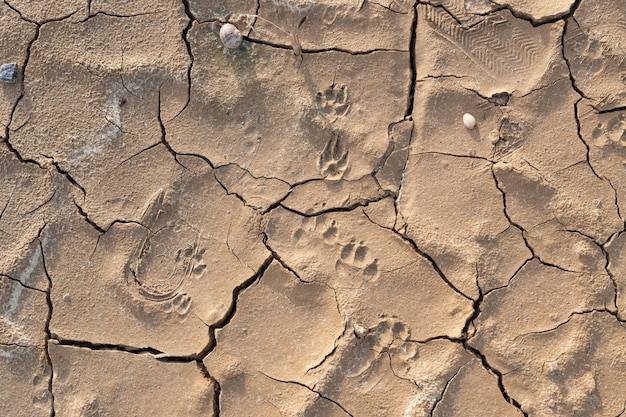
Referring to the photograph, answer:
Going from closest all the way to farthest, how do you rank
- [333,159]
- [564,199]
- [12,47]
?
[564,199] → [333,159] → [12,47]

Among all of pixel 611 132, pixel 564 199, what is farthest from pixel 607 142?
pixel 564 199

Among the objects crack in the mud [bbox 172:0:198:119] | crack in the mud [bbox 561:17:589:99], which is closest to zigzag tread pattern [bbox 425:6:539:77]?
crack in the mud [bbox 561:17:589:99]

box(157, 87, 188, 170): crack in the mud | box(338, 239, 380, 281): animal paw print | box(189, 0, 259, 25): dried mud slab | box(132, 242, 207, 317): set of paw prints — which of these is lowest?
box(132, 242, 207, 317): set of paw prints

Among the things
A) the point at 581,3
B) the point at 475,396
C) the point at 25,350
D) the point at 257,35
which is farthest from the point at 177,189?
the point at 581,3

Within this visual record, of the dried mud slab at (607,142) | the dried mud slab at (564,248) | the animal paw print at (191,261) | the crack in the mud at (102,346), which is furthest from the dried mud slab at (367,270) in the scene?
the dried mud slab at (607,142)

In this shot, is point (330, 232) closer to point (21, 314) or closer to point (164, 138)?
point (164, 138)

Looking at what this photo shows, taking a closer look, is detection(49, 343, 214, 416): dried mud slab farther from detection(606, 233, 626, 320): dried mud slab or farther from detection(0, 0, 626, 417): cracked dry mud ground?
detection(606, 233, 626, 320): dried mud slab
